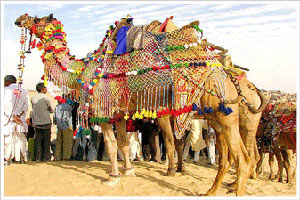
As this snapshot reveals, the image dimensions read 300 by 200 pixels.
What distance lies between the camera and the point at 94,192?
5551 millimetres

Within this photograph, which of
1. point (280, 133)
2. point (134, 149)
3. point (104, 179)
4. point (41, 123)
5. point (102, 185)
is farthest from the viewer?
point (134, 149)

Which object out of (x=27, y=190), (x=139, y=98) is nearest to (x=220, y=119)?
(x=139, y=98)

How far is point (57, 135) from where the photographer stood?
28.9 feet

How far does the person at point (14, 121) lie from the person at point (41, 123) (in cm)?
55

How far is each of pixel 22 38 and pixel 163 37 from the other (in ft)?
10.9

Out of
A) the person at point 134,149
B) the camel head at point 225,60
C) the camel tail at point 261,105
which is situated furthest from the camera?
the person at point 134,149

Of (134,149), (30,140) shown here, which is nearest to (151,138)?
(134,149)

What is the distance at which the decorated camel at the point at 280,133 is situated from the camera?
6.70 m

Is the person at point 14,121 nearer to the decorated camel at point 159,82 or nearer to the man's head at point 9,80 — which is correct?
the man's head at point 9,80

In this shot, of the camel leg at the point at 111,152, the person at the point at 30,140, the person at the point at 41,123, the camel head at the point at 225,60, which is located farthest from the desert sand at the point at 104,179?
the camel head at the point at 225,60

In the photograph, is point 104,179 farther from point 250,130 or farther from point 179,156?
point 250,130

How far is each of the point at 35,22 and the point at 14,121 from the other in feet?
8.28

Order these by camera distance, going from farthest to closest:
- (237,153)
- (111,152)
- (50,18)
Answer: (50,18) → (111,152) → (237,153)

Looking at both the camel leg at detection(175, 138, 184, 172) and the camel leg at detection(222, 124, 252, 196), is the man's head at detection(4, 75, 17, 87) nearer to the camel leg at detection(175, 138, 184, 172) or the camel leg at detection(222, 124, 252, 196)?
the camel leg at detection(175, 138, 184, 172)
